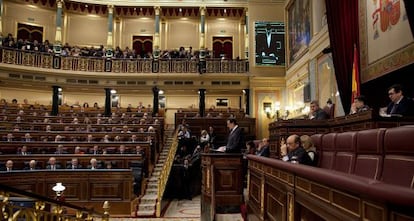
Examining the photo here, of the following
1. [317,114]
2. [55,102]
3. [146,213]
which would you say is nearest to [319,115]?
[317,114]

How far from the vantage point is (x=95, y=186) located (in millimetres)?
8258

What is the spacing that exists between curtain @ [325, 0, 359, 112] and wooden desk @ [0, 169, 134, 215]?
4865 mm

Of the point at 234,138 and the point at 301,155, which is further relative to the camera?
the point at 234,138

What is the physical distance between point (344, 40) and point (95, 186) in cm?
613

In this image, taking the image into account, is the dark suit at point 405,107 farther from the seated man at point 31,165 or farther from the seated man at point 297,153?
the seated man at point 31,165

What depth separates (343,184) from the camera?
1.51 m

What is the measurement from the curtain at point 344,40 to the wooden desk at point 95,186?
4865 mm

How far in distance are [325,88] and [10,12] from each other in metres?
15.3

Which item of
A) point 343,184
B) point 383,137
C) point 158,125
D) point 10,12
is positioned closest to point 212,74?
point 158,125

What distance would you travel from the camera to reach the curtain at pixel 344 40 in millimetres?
7695

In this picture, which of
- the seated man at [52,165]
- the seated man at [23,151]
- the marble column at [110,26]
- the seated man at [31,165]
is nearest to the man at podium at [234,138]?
the seated man at [52,165]

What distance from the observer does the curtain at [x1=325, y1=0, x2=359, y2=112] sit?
7.70m

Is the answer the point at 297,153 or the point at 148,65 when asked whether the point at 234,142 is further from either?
the point at 148,65

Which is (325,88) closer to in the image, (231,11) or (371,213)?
(371,213)
